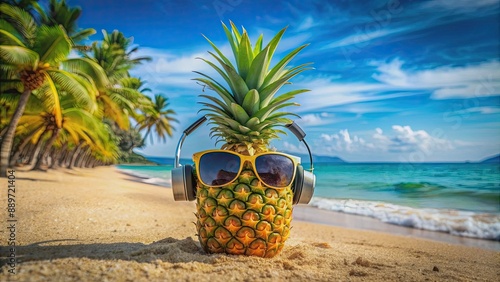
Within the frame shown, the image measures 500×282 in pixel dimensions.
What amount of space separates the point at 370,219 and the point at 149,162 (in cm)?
7239

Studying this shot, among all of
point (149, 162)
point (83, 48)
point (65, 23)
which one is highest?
point (65, 23)

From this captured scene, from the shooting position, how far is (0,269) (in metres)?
2.05

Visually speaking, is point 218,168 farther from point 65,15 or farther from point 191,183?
point 65,15

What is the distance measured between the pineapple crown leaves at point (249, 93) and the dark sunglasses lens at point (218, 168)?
0.22m

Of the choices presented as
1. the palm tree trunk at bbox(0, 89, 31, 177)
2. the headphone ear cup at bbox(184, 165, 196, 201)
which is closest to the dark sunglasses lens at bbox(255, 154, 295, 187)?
the headphone ear cup at bbox(184, 165, 196, 201)

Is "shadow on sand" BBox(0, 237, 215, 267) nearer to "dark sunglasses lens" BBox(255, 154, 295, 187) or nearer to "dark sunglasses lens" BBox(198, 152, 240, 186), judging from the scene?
"dark sunglasses lens" BBox(198, 152, 240, 186)

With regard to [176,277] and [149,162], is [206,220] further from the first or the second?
[149,162]

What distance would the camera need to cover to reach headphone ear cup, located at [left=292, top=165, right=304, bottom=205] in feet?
9.64

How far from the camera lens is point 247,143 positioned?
2842 mm

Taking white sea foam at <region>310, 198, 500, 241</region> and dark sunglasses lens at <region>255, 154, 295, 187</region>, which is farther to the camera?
white sea foam at <region>310, 198, 500, 241</region>

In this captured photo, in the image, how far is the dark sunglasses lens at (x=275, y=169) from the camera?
2738 millimetres

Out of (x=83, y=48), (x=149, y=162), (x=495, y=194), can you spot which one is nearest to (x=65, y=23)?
(x=83, y=48)

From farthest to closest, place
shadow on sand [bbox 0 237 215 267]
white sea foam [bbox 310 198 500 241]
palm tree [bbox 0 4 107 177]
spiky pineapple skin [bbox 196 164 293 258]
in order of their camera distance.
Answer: palm tree [bbox 0 4 107 177]
white sea foam [bbox 310 198 500 241]
spiky pineapple skin [bbox 196 164 293 258]
shadow on sand [bbox 0 237 215 267]

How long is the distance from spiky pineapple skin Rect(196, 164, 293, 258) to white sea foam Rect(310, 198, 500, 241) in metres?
6.71
